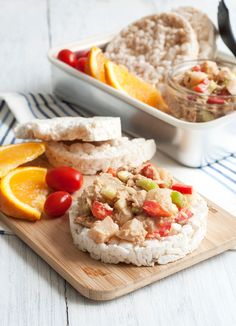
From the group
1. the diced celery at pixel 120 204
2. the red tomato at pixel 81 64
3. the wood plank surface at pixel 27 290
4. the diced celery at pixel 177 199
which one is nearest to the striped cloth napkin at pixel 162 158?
the red tomato at pixel 81 64

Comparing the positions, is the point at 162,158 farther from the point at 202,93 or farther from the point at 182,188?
the point at 182,188

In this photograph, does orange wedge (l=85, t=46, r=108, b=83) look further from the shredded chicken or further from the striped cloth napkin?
the shredded chicken

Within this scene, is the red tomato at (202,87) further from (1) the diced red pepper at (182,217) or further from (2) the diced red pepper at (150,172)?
(1) the diced red pepper at (182,217)

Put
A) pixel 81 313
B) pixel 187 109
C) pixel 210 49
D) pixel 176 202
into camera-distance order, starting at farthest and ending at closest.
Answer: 1. pixel 210 49
2. pixel 187 109
3. pixel 176 202
4. pixel 81 313

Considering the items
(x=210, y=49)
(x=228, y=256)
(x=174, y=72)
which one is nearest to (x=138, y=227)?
(x=228, y=256)

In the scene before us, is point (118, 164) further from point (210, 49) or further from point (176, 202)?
point (210, 49)

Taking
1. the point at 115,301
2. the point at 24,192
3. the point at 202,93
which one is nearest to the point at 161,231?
the point at 115,301
